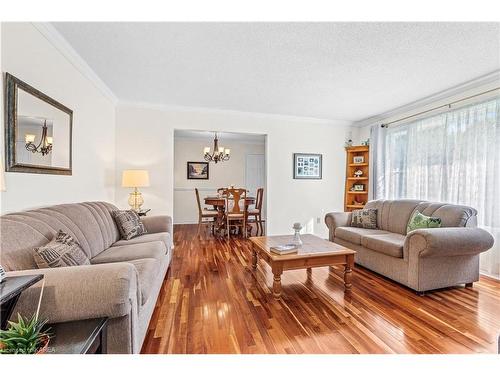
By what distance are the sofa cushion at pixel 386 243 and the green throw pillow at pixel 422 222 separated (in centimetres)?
20

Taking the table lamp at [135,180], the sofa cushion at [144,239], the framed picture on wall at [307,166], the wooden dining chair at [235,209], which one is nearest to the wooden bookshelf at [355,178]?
the framed picture on wall at [307,166]

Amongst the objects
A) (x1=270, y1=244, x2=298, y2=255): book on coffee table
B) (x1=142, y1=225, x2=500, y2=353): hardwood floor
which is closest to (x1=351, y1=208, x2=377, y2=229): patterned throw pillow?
(x1=142, y1=225, x2=500, y2=353): hardwood floor

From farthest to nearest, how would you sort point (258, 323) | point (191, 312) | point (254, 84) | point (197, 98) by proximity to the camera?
point (197, 98)
point (254, 84)
point (191, 312)
point (258, 323)

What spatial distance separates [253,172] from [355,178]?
121 inches

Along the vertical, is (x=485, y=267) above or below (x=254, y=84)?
below

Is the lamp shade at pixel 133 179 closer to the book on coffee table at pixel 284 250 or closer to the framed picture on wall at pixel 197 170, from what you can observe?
the book on coffee table at pixel 284 250

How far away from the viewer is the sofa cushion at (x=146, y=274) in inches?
60.9

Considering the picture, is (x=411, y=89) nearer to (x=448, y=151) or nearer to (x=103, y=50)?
(x=448, y=151)

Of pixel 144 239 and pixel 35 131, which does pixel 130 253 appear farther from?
pixel 35 131

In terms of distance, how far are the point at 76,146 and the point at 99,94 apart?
0.96 meters

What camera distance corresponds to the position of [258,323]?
1.84m
